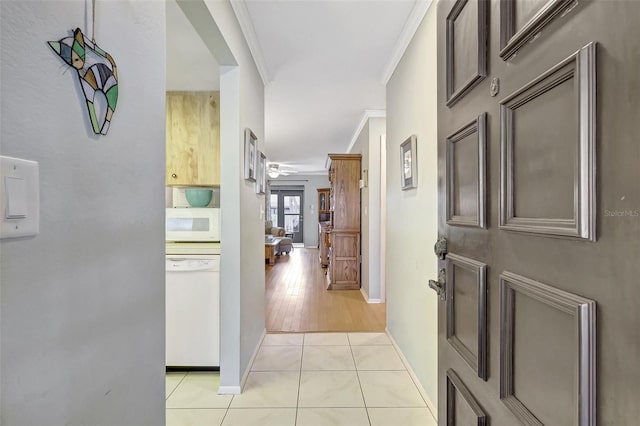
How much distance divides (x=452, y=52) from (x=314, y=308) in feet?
10.8

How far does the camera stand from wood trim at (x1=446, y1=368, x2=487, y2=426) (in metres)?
0.74

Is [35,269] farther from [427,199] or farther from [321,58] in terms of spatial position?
[321,58]

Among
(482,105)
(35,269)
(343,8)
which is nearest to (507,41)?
(482,105)

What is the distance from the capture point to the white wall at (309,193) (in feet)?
34.8

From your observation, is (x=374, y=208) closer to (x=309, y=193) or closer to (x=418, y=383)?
(x=418, y=383)

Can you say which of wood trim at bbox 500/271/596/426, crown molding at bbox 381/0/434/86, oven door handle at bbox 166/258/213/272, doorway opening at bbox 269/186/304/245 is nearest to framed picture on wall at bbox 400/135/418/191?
crown molding at bbox 381/0/434/86

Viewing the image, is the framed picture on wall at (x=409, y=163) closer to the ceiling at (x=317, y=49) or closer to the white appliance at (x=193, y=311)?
the ceiling at (x=317, y=49)

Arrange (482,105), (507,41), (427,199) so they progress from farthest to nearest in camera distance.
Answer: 1. (427,199)
2. (482,105)
3. (507,41)

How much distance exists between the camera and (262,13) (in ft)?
6.50

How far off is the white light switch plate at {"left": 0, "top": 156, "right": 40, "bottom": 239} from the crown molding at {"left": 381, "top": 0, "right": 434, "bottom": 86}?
210cm

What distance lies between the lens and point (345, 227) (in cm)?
464

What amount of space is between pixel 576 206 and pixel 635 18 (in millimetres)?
263

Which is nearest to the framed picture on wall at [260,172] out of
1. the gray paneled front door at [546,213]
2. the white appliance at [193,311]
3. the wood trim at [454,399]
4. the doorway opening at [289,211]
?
the white appliance at [193,311]

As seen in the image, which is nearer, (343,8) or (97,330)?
(97,330)
